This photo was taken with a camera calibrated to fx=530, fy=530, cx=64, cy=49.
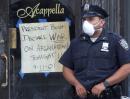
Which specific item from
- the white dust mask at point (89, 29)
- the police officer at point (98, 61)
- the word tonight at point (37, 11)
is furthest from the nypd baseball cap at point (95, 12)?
the word tonight at point (37, 11)

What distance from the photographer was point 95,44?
4.88 metres

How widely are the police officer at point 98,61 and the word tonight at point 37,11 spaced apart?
58.0 inches

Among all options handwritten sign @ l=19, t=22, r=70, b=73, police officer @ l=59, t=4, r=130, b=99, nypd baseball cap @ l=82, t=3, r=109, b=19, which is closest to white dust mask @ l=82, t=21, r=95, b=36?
police officer @ l=59, t=4, r=130, b=99

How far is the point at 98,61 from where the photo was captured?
4.84 m

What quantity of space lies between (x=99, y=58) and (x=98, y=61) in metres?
0.03

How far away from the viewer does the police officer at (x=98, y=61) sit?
4785 millimetres

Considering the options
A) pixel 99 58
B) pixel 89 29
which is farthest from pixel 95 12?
pixel 99 58

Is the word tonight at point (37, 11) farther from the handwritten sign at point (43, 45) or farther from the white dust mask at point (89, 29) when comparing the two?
the white dust mask at point (89, 29)

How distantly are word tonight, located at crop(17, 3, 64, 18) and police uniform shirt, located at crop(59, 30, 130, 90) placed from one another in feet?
4.97

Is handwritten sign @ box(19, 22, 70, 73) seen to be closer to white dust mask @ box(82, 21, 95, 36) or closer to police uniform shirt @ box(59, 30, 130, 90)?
police uniform shirt @ box(59, 30, 130, 90)

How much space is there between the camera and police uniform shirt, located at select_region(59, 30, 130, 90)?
482 cm

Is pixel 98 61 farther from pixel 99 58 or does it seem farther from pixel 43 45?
pixel 43 45

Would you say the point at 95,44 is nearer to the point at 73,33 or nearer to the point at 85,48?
the point at 85,48

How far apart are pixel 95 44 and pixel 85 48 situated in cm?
10
